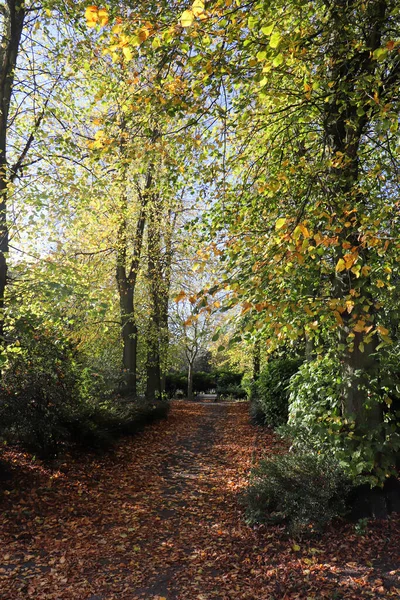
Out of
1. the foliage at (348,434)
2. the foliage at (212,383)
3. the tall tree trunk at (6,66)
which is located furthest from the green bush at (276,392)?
the foliage at (212,383)

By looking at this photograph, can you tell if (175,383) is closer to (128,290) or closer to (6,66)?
(128,290)

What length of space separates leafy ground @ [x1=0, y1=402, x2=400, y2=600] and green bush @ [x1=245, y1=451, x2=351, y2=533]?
0.59 ft

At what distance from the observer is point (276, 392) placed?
11328 millimetres

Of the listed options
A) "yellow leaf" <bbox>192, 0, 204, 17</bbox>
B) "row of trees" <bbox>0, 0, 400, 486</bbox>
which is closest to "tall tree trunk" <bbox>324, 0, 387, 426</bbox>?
"row of trees" <bbox>0, 0, 400, 486</bbox>

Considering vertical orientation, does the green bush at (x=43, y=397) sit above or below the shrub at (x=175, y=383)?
above

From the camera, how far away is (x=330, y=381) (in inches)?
230

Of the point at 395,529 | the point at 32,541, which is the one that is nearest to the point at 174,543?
the point at 32,541

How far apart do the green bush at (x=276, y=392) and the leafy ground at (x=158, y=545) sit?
3.87 m

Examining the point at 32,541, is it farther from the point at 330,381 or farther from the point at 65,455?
the point at 330,381

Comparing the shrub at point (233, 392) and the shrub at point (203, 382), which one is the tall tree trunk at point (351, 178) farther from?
the shrub at point (203, 382)

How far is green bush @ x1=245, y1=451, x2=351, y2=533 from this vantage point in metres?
4.80

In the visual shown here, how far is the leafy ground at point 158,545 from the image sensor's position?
12.6 feet

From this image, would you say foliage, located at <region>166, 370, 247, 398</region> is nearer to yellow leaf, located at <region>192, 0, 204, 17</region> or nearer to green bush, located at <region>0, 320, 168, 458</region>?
green bush, located at <region>0, 320, 168, 458</region>

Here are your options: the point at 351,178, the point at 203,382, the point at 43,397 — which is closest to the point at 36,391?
the point at 43,397
